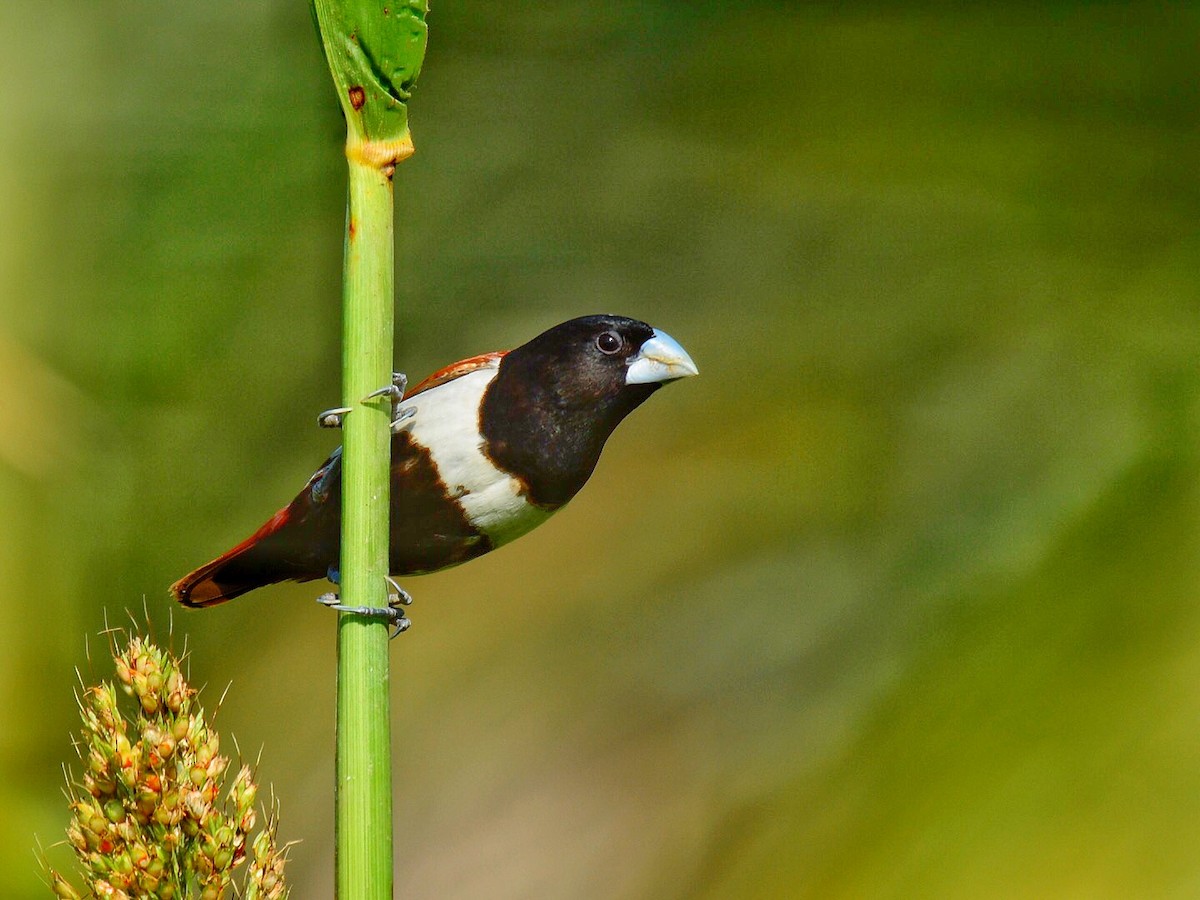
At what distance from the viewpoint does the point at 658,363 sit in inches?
32.3

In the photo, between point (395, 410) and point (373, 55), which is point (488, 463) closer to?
point (395, 410)

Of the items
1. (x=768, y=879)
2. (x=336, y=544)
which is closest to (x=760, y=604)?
(x=768, y=879)

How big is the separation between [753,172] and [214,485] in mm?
1027

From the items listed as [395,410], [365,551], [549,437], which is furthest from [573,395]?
[365,551]

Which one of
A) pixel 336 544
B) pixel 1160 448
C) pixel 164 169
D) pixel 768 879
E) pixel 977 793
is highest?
pixel 164 169

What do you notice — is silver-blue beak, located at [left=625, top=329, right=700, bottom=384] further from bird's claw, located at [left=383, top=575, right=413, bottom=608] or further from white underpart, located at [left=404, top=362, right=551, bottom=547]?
bird's claw, located at [left=383, top=575, right=413, bottom=608]

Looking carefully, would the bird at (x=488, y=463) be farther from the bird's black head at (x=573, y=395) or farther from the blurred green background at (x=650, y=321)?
the blurred green background at (x=650, y=321)

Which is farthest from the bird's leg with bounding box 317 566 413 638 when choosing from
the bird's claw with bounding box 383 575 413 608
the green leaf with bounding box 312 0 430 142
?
the green leaf with bounding box 312 0 430 142

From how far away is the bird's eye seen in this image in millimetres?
834

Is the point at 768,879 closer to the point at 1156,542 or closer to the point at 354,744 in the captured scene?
the point at 1156,542

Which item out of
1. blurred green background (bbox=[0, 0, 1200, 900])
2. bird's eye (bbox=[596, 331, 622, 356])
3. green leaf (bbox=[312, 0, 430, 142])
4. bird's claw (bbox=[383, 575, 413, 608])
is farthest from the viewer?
blurred green background (bbox=[0, 0, 1200, 900])

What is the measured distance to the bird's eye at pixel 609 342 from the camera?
2.74 feet

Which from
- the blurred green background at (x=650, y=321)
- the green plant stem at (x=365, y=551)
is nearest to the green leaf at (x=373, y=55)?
the green plant stem at (x=365, y=551)

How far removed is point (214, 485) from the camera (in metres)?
1.75
